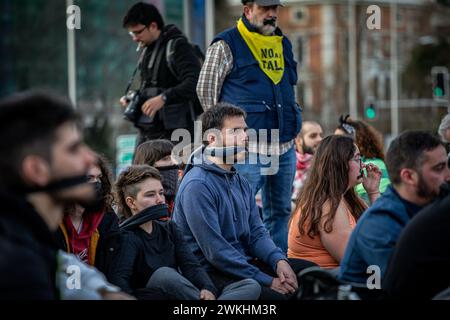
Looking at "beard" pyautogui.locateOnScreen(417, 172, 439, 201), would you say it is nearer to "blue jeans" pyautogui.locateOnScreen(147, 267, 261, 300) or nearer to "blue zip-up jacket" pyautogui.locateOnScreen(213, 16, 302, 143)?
"blue jeans" pyautogui.locateOnScreen(147, 267, 261, 300)

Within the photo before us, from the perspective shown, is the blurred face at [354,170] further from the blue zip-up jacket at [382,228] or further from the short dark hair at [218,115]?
the blue zip-up jacket at [382,228]

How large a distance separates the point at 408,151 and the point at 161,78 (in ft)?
13.1

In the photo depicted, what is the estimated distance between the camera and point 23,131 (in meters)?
3.61

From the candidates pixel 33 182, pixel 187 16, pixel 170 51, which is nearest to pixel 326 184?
pixel 170 51

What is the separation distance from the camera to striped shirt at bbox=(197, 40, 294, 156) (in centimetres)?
778

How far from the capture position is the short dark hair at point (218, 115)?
6766 mm

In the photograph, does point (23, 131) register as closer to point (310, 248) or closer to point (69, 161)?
point (69, 161)

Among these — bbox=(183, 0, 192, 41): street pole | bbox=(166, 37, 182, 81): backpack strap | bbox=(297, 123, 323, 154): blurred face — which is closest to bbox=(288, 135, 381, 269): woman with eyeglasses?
bbox=(166, 37, 182, 81): backpack strap
